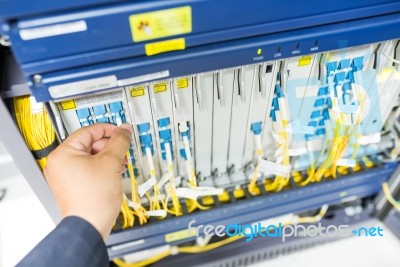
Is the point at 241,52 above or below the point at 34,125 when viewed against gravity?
above

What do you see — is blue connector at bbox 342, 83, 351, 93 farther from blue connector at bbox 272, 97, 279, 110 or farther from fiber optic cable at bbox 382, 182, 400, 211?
fiber optic cable at bbox 382, 182, 400, 211

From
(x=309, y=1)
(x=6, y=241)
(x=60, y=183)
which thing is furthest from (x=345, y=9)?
(x=6, y=241)

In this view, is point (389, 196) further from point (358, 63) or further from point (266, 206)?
point (358, 63)

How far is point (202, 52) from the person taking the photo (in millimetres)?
673

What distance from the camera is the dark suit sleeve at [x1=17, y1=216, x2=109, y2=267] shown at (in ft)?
2.05

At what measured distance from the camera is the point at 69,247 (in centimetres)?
64

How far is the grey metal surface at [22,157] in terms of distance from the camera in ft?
2.28

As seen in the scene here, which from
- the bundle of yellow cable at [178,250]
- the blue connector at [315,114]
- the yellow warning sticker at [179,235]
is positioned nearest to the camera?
the blue connector at [315,114]

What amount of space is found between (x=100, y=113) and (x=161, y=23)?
317 millimetres

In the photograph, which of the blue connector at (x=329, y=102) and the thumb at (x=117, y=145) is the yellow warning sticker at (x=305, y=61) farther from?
the thumb at (x=117, y=145)

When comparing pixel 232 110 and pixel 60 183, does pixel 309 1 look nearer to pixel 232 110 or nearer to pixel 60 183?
pixel 232 110

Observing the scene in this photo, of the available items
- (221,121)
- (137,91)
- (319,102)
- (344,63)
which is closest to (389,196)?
(319,102)

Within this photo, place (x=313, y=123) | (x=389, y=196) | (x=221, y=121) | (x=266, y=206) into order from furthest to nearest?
(x=389, y=196) → (x=266, y=206) → (x=313, y=123) → (x=221, y=121)

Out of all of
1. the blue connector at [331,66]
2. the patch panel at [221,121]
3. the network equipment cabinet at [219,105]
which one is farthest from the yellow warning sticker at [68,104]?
the blue connector at [331,66]
